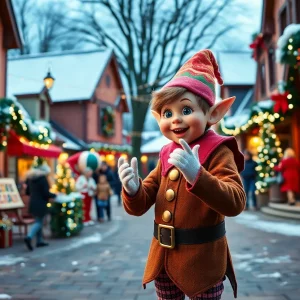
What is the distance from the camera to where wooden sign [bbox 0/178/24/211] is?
26.2 ft

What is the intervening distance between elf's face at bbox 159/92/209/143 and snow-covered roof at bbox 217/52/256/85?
18.8m

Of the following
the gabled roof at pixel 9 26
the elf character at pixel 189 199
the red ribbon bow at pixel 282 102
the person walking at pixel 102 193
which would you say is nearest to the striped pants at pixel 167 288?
the elf character at pixel 189 199

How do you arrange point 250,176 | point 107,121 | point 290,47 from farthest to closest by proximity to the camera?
point 107,121
point 250,176
point 290,47

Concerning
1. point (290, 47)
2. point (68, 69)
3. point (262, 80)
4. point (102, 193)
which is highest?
point (68, 69)

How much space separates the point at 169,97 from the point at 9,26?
455 inches

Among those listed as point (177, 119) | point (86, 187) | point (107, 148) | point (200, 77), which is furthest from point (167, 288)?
point (107, 148)

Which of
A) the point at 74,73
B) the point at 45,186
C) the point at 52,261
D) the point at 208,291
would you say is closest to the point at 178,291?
the point at 208,291

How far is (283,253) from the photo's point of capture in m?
6.51

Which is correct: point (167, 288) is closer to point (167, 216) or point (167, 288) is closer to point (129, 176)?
point (167, 216)

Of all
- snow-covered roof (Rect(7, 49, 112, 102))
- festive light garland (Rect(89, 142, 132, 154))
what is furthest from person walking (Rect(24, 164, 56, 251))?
festive light garland (Rect(89, 142, 132, 154))

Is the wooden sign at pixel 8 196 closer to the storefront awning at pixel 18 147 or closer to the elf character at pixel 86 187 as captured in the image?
the elf character at pixel 86 187

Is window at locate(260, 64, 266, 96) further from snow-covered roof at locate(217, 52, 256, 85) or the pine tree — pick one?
the pine tree

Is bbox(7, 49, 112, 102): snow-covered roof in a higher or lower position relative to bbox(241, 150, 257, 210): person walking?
higher

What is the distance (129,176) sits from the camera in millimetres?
2301
